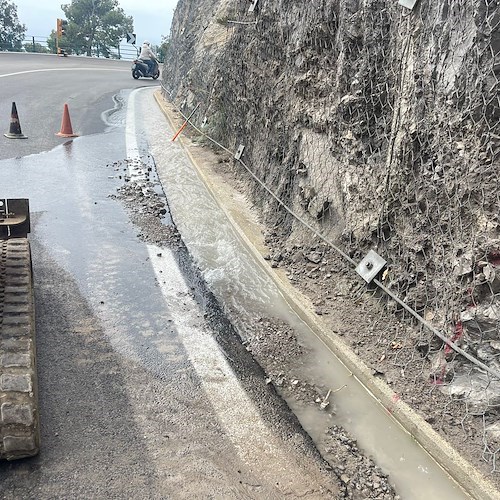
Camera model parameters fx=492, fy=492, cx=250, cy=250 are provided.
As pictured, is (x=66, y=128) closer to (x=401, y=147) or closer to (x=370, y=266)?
(x=370, y=266)

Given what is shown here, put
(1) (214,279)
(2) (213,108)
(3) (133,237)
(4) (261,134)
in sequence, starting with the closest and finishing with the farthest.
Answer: (1) (214,279)
(3) (133,237)
(4) (261,134)
(2) (213,108)

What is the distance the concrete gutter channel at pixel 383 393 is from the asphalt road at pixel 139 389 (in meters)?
0.63

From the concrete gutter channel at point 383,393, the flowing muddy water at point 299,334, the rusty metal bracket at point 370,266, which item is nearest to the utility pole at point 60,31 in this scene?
the flowing muddy water at point 299,334

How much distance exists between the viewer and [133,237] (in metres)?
5.45

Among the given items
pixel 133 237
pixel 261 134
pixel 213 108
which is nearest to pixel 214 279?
pixel 133 237

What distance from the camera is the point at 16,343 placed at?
290cm

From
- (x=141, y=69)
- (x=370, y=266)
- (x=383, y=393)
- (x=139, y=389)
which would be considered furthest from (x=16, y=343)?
(x=141, y=69)

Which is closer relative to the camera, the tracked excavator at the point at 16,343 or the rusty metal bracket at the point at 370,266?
Result: the tracked excavator at the point at 16,343

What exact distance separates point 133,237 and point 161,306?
157cm

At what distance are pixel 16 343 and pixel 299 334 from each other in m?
2.04

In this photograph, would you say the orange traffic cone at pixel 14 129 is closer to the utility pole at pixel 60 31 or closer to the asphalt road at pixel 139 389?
the asphalt road at pixel 139 389

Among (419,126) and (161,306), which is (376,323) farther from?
(161,306)

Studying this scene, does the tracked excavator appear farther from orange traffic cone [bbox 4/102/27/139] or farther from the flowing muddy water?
orange traffic cone [bbox 4/102/27/139]

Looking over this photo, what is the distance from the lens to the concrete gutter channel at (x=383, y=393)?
260 cm
